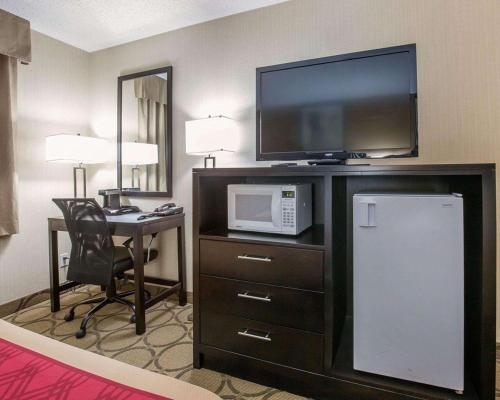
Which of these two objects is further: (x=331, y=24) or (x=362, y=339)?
(x=331, y=24)

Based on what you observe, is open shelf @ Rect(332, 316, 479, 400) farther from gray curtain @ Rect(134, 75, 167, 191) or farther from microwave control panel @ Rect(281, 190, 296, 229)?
gray curtain @ Rect(134, 75, 167, 191)

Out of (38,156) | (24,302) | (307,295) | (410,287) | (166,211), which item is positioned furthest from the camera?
(38,156)

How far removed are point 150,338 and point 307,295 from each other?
4.04 ft

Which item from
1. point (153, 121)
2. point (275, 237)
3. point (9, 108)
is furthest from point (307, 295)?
point (9, 108)

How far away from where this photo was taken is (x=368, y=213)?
4.86 feet

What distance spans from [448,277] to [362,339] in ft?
1.61

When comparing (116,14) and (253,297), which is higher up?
(116,14)

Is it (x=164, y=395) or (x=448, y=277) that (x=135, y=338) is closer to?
(x=164, y=395)

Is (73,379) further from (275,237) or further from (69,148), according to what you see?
(69,148)

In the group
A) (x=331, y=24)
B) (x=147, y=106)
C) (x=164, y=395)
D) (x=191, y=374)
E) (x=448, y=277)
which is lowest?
(x=191, y=374)

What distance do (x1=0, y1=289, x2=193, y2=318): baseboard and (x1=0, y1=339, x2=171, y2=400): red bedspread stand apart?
6.55ft

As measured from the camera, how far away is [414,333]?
1433 millimetres

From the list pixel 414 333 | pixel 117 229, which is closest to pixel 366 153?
pixel 414 333

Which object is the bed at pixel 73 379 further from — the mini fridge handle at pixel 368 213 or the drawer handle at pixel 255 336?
the mini fridge handle at pixel 368 213
